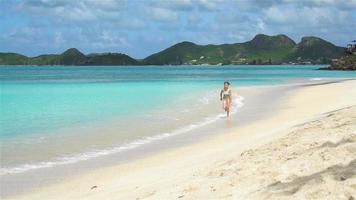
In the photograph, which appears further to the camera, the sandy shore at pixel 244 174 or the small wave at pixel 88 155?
the small wave at pixel 88 155

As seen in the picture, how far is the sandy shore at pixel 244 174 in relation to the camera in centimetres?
713

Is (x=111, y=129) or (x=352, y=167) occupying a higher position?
(x=352, y=167)

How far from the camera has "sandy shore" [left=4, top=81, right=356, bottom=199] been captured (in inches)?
281

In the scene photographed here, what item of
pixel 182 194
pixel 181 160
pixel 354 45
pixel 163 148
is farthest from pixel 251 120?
pixel 354 45

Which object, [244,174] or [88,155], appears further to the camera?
[88,155]

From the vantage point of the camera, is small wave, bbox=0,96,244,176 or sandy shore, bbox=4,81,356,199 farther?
small wave, bbox=0,96,244,176

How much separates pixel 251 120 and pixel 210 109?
6.41 m

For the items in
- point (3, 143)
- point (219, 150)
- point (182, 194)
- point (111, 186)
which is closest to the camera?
point (182, 194)

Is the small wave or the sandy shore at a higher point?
the sandy shore

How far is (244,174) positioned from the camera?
844 cm

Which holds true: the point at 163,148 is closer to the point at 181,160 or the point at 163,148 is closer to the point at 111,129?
the point at 181,160

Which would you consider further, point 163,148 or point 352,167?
point 163,148

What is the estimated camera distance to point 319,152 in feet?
29.1

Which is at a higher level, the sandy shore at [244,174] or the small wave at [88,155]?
the sandy shore at [244,174]
